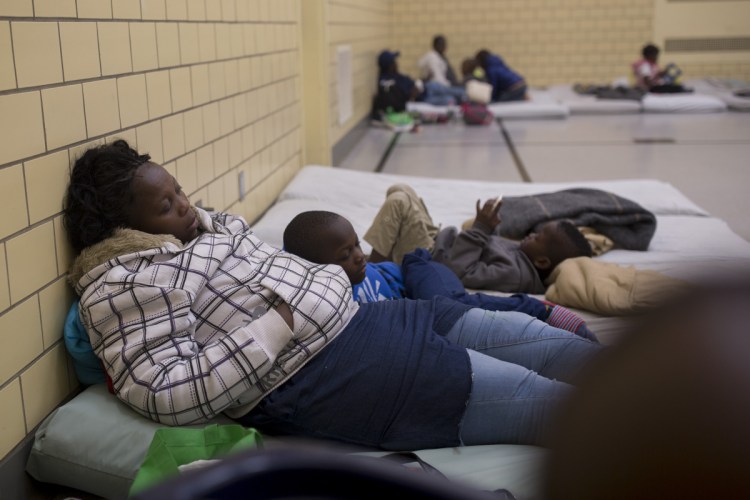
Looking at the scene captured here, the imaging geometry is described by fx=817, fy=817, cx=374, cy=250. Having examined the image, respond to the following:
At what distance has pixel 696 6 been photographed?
33.4 ft

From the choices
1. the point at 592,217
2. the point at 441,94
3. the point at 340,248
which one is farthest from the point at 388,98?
the point at 340,248

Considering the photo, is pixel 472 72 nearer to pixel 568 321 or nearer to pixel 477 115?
pixel 477 115

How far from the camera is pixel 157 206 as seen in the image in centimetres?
187

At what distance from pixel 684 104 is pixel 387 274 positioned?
22.3 ft

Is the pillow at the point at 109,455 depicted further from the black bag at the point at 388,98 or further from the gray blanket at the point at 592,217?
the black bag at the point at 388,98

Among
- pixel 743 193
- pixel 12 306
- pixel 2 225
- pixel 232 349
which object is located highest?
pixel 2 225

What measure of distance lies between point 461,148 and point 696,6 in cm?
541

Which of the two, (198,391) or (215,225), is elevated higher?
(215,225)

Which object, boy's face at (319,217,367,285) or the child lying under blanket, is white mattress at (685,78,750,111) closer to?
the child lying under blanket

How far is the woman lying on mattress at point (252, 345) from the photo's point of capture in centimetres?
167

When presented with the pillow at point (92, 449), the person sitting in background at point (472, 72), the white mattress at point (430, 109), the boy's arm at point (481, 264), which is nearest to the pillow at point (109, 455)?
the pillow at point (92, 449)

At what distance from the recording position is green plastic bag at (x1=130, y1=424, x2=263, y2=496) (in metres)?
1.54

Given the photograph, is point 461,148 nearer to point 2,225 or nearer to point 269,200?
point 269,200

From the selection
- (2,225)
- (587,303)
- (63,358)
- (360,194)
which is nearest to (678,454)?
(2,225)
